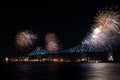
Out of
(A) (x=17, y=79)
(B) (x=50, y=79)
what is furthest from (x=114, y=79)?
(A) (x=17, y=79)

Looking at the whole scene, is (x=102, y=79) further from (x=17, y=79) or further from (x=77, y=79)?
(x=17, y=79)

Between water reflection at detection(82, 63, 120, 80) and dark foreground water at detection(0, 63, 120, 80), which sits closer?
water reflection at detection(82, 63, 120, 80)

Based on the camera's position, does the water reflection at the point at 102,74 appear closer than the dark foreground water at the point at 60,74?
Yes

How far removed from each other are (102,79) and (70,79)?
20.2 ft

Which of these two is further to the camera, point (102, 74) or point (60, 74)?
point (60, 74)

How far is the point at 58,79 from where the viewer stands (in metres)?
72.8

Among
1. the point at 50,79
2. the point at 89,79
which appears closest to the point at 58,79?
the point at 50,79

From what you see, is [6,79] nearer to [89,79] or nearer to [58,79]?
[58,79]

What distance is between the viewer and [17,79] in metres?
73.4

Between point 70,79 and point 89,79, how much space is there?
3.73 meters

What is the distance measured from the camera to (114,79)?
230ft

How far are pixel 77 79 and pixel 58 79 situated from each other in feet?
12.9

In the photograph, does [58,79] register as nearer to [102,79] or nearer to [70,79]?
[70,79]

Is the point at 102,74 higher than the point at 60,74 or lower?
lower
